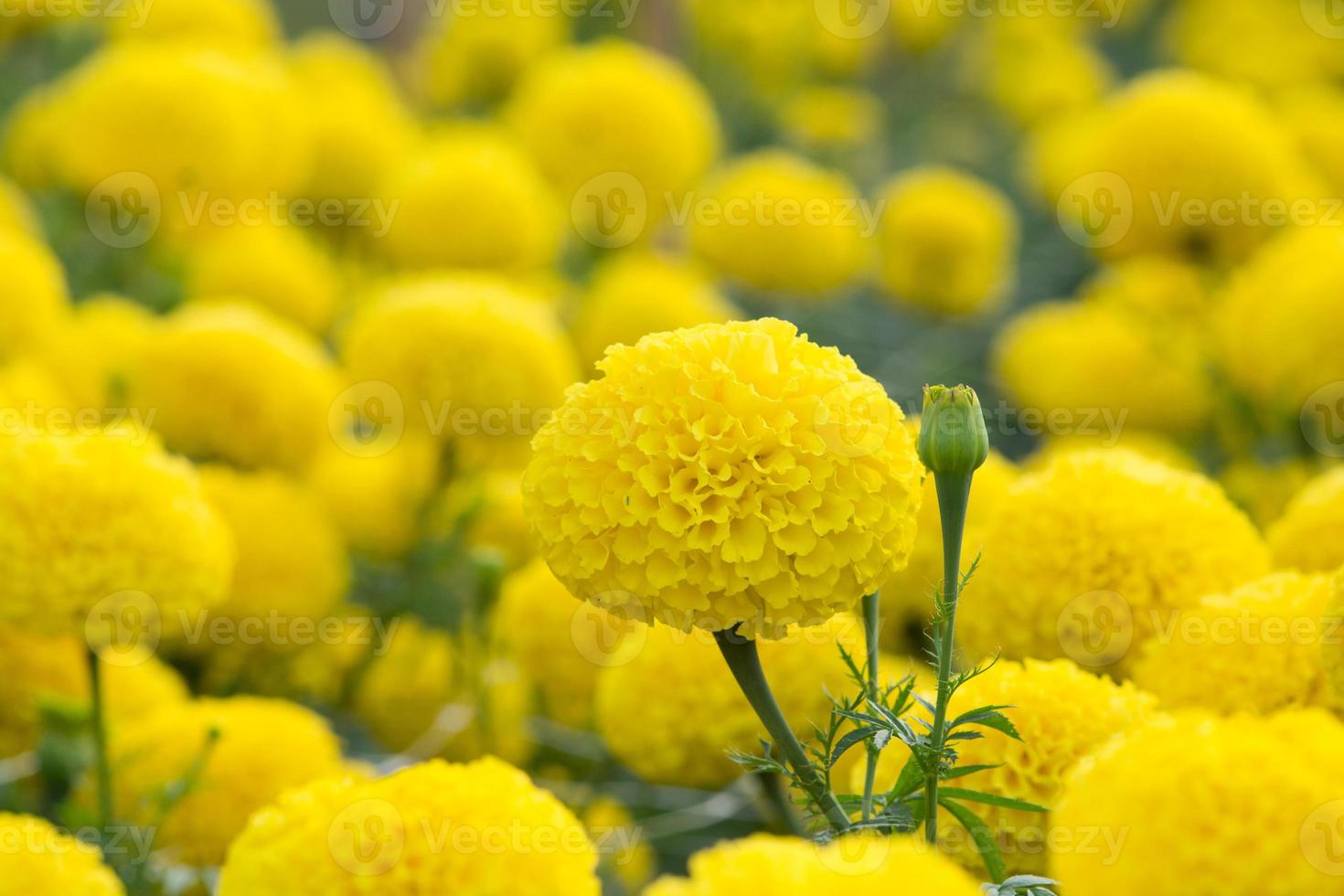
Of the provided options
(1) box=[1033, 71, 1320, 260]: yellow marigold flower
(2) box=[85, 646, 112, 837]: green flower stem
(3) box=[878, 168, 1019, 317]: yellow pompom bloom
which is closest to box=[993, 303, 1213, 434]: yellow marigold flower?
(1) box=[1033, 71, 1320, 260]: yellow marigold flower

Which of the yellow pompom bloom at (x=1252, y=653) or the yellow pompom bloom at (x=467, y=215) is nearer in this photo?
the yellow pompom bloom at (x=1252, y=653)

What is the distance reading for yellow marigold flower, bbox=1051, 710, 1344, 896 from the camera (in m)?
0.51

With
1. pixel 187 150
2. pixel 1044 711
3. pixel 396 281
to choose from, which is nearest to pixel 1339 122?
pixel 396 281

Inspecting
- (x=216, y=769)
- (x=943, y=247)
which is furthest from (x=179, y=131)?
(x=943, y=247)

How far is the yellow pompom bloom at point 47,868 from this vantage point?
2.41ft

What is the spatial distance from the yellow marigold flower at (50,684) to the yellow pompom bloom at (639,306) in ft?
2.73

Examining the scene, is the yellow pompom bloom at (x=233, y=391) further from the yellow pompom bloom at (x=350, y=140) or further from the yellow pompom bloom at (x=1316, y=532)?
the yellow pompom bloom at (x=1316, y=532)

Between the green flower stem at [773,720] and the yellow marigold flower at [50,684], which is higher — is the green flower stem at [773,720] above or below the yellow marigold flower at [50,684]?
above

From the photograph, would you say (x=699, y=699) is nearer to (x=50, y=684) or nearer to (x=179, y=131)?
(x=50, y=684)

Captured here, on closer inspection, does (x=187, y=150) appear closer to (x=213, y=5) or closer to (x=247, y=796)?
(x=213, y=5)

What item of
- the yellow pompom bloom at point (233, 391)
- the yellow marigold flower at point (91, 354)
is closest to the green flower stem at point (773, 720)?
the yellow pompom bloom at point (233, 391)

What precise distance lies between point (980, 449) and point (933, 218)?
1.82 metres

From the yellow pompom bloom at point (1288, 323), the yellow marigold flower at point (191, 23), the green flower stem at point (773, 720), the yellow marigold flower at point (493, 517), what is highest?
the yellow marigold flower at point (191, 23)

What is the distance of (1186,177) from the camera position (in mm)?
1805
